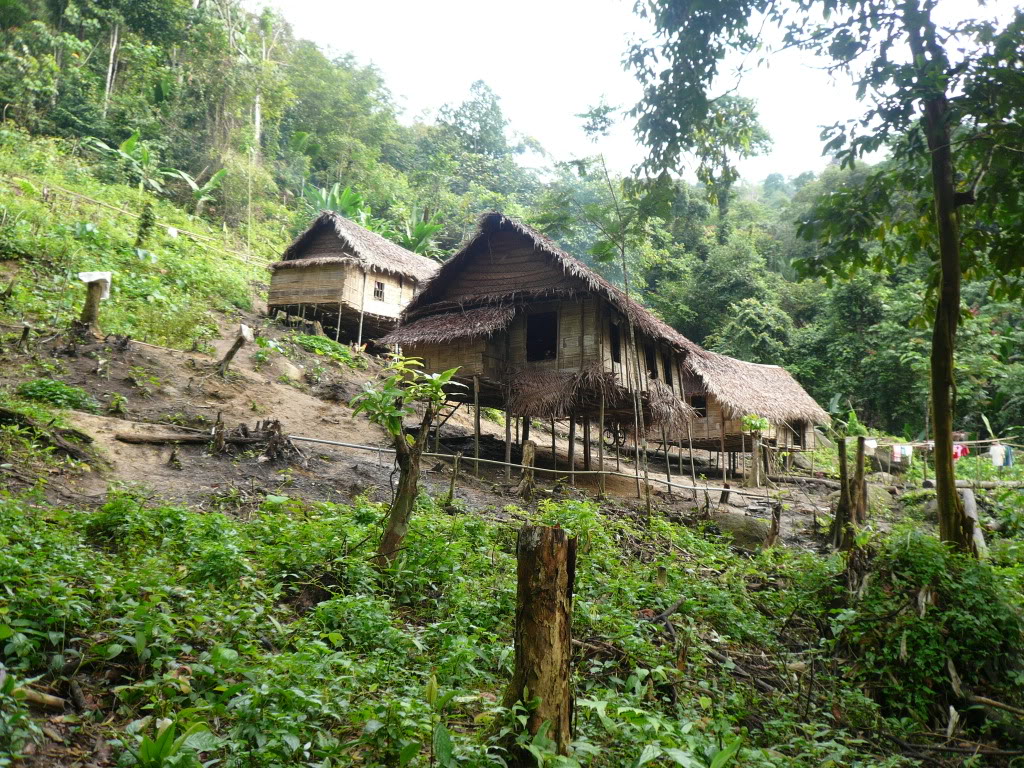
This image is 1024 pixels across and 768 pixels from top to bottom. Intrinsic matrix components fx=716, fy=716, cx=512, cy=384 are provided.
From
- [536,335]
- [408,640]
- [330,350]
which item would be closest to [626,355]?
[536,335]

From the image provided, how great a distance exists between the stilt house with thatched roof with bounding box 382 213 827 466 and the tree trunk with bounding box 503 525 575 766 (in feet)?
35.2

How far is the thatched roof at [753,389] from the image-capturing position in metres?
19.2

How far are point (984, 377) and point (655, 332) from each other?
497 inches

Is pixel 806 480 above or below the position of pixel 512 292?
below

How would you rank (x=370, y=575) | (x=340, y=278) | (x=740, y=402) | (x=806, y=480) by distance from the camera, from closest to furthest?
1. (x=370, y=575)
2. (x=806, y=480)
3. (x=740, y=402)
4. (x=340, y=278)

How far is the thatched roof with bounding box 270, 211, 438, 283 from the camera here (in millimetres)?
21125

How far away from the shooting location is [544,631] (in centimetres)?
335

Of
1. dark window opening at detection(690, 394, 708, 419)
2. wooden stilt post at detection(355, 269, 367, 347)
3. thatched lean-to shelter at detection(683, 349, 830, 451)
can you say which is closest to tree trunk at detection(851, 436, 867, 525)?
thatched lean-to shelter at detection(683, 349, 830, 451)

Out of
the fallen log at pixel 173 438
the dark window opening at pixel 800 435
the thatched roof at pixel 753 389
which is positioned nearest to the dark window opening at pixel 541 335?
the thatched roof at pixel 753 389

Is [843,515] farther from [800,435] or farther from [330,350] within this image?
[800,435]

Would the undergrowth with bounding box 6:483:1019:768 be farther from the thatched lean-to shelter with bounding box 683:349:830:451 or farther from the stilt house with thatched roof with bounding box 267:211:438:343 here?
the stilt house with thatched roof with bounding box 267:211:438:343

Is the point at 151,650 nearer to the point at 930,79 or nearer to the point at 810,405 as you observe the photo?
the point at 930,79

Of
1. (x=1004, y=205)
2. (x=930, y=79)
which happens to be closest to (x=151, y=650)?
(x=930, y=79)

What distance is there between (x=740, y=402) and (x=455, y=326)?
9.41 m
